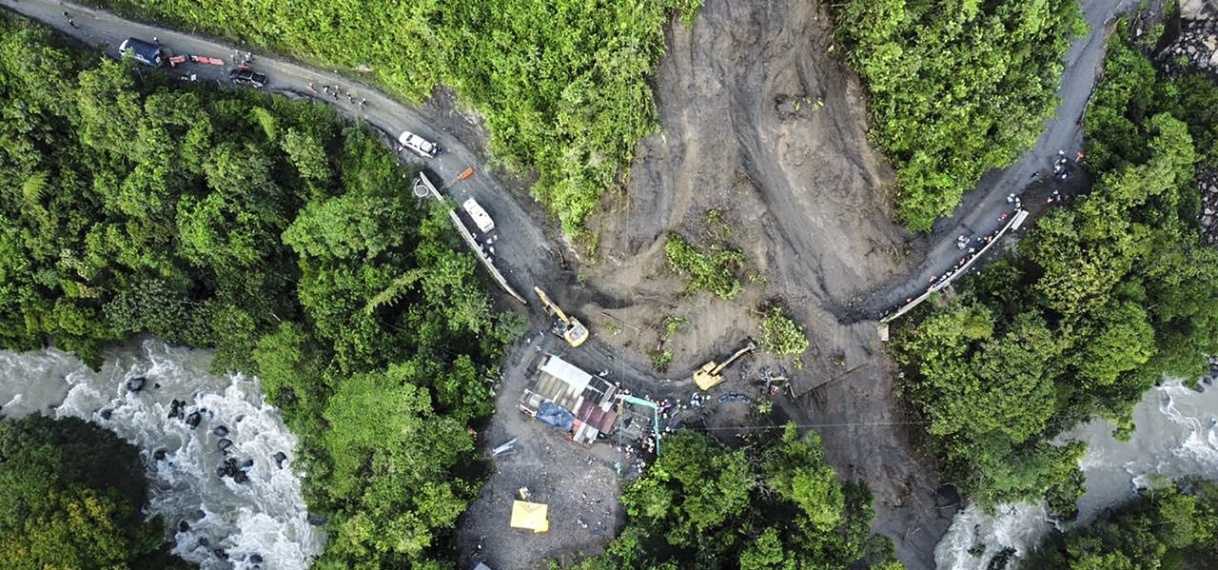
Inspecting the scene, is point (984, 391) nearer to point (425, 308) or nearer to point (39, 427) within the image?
point (425, 308)

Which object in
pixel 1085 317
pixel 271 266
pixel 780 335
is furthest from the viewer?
pixel 271 266

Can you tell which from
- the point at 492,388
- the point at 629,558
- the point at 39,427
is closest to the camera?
the point at 629,558

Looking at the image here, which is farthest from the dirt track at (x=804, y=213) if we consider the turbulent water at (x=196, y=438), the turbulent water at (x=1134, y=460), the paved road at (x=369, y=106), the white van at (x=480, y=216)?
the turbulent water at (x=196, y=438)

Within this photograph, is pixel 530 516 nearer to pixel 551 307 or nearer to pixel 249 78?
pixel 551 307

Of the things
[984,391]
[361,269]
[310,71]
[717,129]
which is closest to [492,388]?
[361,269]

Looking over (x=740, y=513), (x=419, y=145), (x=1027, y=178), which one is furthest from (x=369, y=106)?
(x=1027, y=178)

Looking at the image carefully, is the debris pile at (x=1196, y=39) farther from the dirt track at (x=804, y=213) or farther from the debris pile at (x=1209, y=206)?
the debris pile at (x=1209, y=206)
